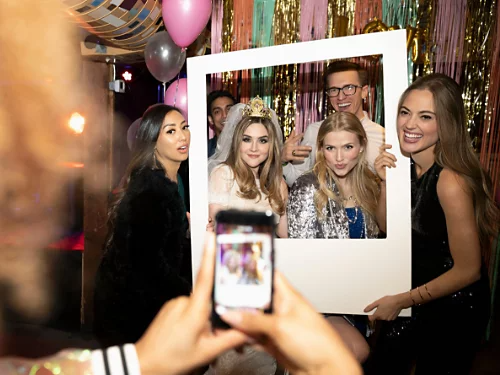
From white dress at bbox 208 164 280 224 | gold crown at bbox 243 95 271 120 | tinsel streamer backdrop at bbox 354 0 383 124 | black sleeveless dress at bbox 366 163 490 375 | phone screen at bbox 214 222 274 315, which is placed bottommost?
black sleeveless dress at bbox 366 163 490 375

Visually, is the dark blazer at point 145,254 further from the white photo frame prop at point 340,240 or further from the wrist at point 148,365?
the wrist at point 148,365

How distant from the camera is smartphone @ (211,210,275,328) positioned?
529 millimetres

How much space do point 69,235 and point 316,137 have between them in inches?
77.9

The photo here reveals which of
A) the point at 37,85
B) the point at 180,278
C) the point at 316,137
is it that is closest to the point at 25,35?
the point at 37,85

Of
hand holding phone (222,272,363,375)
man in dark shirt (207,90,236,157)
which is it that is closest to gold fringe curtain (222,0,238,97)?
man in dark shirt (207,90,236,157)

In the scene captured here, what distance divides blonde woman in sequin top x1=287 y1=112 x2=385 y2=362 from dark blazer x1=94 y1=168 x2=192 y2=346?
0.51m

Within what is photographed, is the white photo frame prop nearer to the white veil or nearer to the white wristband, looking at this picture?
the white veil

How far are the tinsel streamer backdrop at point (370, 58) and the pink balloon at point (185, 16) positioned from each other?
23.0 inches

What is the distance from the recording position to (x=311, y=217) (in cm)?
136

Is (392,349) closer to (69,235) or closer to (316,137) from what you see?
(316,137)

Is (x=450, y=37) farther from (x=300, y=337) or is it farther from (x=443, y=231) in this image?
(x=300, y=337)

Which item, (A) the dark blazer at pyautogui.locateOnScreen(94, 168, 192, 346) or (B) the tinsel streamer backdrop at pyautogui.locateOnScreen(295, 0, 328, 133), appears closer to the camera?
(B) the tinsel streamer backdrop at pyautogui.locateOnScreen(295, 0, 328, 133)

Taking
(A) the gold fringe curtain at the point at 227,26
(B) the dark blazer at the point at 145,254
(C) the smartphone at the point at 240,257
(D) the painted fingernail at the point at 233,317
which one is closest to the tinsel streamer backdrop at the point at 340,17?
(A) the gold fringe curtain at the point at 227,26

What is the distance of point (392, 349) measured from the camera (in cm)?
138
